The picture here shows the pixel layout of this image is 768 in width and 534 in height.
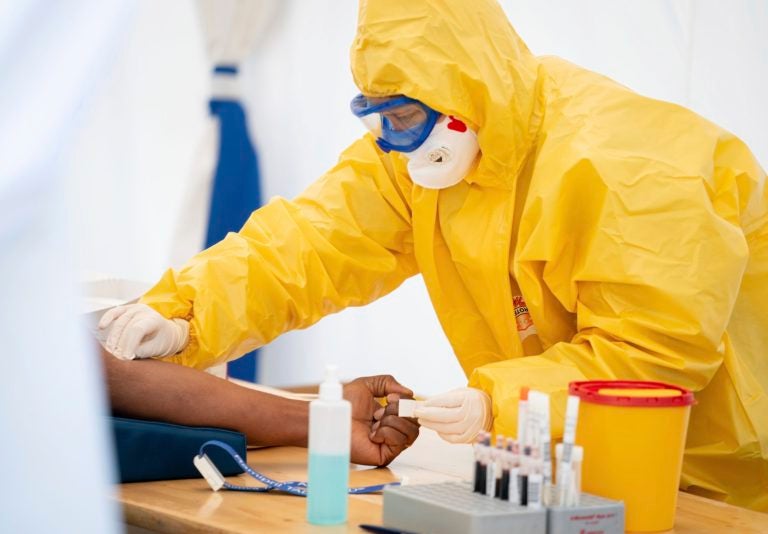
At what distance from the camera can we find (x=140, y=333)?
5.72 ft

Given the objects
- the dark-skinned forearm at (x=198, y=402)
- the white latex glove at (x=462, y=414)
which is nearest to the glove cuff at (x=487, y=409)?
the white latex glove at (x=462, y=414)

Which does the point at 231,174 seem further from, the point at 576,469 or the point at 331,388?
the point at 576,469

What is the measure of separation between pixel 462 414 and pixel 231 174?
2.36 m

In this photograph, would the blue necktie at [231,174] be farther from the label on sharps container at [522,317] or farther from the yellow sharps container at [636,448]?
the yellow sharps container at [636,448]

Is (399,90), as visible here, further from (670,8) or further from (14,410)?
(670,8)

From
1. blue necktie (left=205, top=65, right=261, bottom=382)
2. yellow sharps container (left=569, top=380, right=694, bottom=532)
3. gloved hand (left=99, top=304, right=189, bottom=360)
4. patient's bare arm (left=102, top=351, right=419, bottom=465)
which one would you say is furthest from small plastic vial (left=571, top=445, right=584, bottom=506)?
blue necktie (left=205, top=65, right=261, bottom=382)

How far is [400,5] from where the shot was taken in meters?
1.70

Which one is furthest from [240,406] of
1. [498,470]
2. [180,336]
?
[498,470]

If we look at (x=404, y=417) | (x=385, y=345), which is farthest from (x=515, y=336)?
(x=385, y=345)

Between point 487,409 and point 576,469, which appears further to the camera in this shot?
point 487,409

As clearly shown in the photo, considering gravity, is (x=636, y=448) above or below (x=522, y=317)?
below

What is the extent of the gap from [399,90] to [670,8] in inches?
46.9

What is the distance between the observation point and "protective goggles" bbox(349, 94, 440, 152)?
5.62 feet

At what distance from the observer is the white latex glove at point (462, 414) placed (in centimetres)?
153
